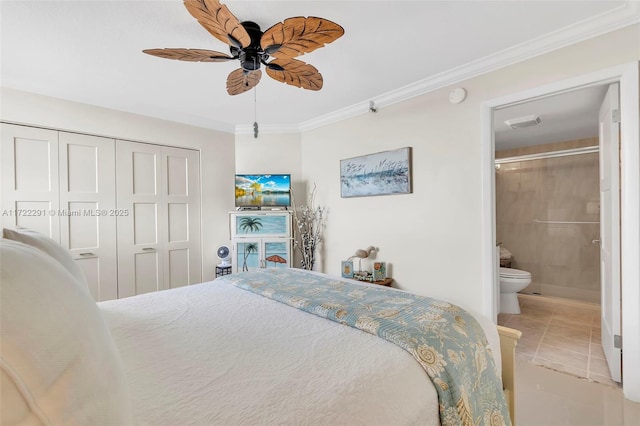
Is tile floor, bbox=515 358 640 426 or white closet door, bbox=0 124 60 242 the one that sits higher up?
white closet door, bbox=0 124 60 242

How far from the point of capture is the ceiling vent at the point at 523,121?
320cm

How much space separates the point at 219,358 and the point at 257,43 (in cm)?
181

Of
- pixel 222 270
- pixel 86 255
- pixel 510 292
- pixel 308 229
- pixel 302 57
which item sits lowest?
pixel 510 292

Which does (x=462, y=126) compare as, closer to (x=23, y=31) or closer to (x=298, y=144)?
(x=298, y=144)

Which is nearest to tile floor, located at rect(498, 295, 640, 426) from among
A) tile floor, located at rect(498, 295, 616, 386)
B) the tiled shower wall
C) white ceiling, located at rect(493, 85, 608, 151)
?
tile floor, located at rect(498, 295, 616, 386)

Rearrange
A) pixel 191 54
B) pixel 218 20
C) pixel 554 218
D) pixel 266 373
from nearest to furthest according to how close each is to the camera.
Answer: pixel 266 373 < pixel 218 20 < pixel 191 54 < pixel 554 218

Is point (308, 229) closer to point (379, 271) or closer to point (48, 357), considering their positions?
point (379, 271)

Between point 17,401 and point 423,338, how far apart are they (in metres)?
1.05

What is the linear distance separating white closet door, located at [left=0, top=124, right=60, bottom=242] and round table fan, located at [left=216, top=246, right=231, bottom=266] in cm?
154

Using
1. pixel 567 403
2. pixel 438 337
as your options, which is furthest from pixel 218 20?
pixel 567 403

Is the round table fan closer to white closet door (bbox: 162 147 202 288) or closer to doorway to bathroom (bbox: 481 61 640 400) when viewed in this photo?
white closet door (bbox: 162 147 202 288)

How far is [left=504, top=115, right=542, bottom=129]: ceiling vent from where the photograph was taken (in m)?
3.20

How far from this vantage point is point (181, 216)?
11.5 ft

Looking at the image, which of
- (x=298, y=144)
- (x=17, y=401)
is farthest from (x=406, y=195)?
(x=17, y=401)
